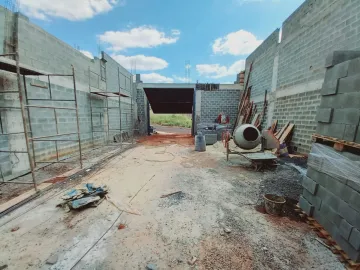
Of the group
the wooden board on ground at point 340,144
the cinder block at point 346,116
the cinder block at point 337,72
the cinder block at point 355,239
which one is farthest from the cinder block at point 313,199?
the cinder block at point 337,72

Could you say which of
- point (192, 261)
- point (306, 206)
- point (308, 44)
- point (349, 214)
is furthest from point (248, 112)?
point (192, 261)

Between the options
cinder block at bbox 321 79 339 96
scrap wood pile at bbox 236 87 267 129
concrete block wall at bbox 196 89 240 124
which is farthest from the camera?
concrete block wall at bbox 196 89 240 124

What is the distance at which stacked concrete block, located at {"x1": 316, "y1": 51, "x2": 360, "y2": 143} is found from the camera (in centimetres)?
194

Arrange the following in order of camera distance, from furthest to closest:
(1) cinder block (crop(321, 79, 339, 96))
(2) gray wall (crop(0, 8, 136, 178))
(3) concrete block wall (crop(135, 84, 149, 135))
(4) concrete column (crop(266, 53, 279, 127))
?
(3) concrete block wall (crop(135, 84, 149, 135)) → (4) concrete column (crop(266, 53, 279, 127)) → (2) gray wall (crop(0, 8, 136, 178)) → (1) cinder block (crop(321, 79, 339, 96))

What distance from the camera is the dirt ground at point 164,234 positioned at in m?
1.88

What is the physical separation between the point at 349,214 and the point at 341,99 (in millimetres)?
1407

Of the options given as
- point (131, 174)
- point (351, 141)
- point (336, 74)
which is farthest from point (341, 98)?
point (131, 174)

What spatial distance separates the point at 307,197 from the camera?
2.68 m

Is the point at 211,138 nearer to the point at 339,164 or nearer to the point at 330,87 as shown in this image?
the point at 330,87

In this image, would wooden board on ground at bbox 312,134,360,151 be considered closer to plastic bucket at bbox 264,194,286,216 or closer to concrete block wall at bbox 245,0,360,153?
plastic bucket at bbox 264,194,286,216

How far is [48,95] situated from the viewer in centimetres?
528

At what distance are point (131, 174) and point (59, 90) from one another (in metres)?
4.02

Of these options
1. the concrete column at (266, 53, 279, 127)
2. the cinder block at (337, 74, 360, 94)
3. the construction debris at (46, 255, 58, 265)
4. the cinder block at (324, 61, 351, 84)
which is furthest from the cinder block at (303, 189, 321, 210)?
the concrete column at (266, 53, 279, 127)

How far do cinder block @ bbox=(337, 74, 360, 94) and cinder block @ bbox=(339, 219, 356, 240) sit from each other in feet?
5.11
